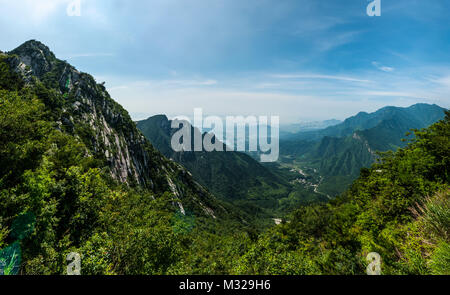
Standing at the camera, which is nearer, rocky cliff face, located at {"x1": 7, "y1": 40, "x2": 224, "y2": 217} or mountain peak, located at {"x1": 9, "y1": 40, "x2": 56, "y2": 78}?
rocky cliff face, located at {"x1": 7, "y1": 40, "x2": 224, "y2": 217}

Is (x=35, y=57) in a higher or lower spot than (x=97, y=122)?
higher

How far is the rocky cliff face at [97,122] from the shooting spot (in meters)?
92.0

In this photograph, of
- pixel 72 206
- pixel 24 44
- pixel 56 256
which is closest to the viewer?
pixel 56 256

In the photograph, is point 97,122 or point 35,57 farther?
point 35,57

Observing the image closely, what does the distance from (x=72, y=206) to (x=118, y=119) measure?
135332 mm

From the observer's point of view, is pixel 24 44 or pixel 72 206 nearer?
pixel 72 206

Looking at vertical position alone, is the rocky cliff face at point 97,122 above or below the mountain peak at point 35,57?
below

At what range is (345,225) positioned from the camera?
36938mm

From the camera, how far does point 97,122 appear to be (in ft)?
360

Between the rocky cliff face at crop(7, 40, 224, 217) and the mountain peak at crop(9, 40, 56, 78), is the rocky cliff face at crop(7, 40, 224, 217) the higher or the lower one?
the lower one

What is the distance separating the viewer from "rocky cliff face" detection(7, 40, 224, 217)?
9200cm

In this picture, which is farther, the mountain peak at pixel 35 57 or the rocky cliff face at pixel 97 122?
the mountain peak at pixel 35 57
